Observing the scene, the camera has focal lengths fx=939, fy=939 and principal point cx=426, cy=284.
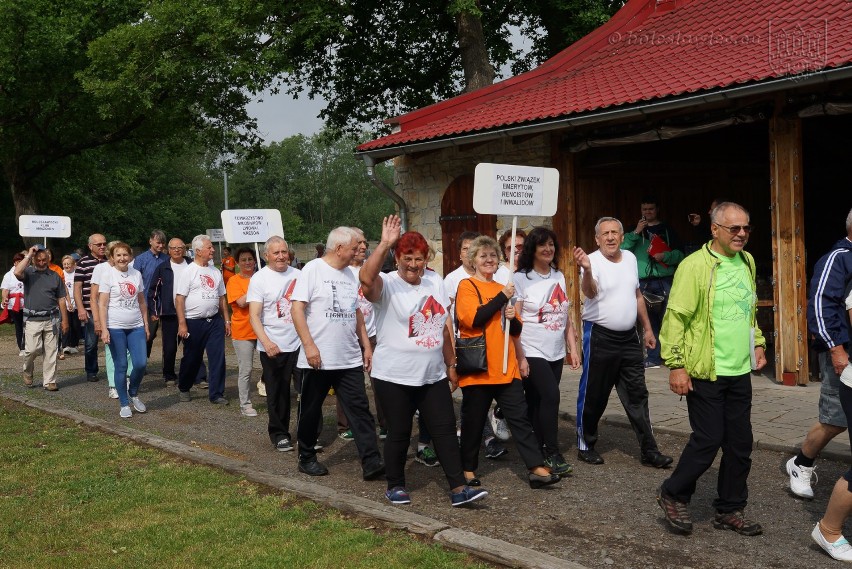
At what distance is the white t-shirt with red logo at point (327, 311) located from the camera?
253 inches

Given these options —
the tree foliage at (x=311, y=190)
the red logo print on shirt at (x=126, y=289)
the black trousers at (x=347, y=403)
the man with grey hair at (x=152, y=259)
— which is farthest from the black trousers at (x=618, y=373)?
the tree foliage at (x=311, y=190)

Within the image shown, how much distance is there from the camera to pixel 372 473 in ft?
20.9

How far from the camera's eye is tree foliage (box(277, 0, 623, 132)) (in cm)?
2168

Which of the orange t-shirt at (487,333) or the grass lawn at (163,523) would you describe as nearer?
the grass lawn at (163,523)

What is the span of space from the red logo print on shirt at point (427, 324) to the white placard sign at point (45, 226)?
Answer: 33.3 feet

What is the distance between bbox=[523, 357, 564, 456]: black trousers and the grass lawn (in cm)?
167

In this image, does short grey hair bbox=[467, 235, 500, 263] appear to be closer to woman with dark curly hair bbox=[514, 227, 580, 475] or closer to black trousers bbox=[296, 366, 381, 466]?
woman with dark curly hair bbox=[514, 227, 580, 475]

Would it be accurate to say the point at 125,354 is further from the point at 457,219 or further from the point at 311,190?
the point at 311,190

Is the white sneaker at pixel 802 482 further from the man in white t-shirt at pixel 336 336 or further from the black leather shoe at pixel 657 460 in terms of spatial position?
the man in white t-shirt at pixel 336 336

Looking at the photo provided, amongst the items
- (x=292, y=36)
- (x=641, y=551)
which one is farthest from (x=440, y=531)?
(x=292, y=36)

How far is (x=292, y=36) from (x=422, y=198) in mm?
8340

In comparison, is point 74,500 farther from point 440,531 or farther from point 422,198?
point 422,198

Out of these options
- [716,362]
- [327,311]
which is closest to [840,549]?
[716,362]

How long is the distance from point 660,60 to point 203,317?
21.5ft
